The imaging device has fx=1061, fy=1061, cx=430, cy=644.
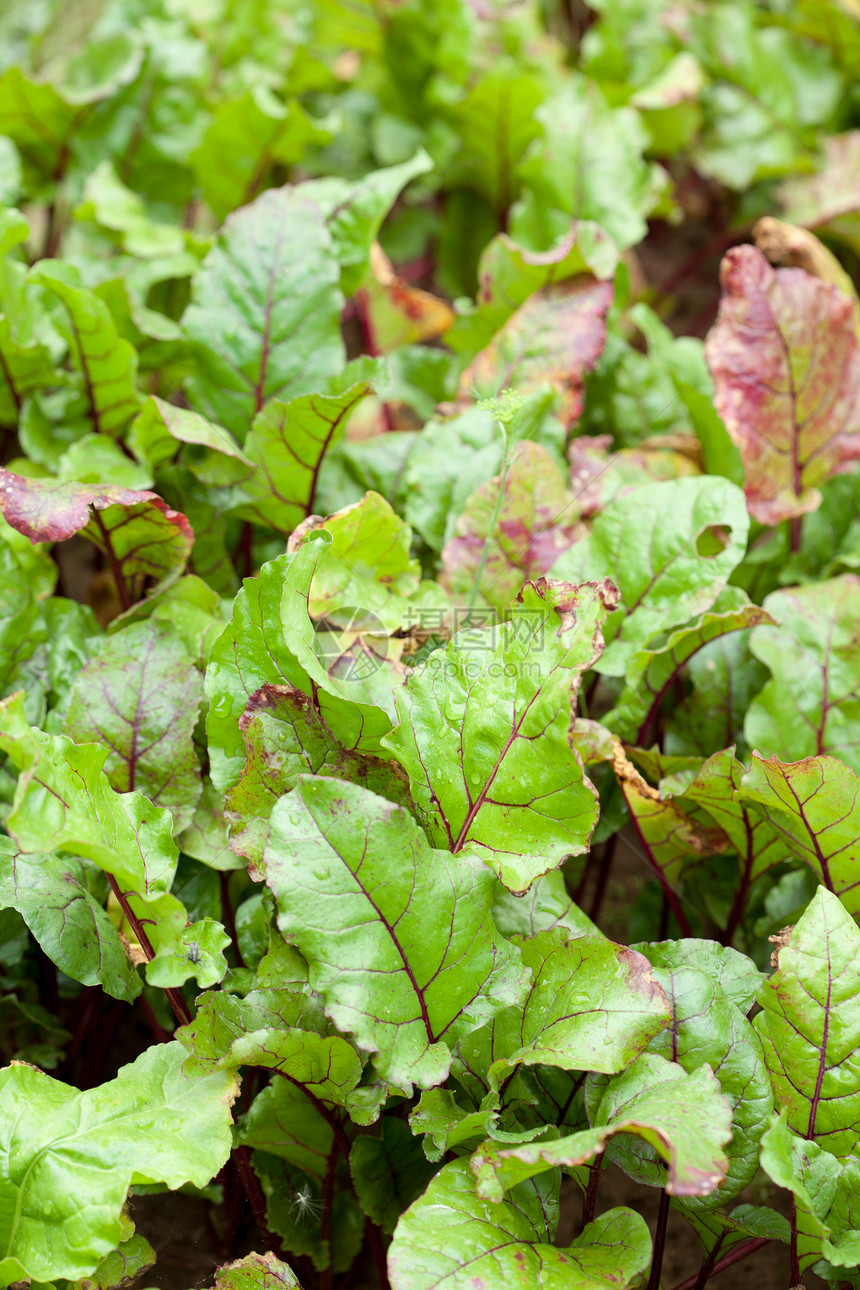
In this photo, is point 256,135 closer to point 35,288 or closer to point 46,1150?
point 35,288

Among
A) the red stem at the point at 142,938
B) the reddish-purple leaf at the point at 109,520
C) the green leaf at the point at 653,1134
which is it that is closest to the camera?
the green leaf at the point at 653,1134

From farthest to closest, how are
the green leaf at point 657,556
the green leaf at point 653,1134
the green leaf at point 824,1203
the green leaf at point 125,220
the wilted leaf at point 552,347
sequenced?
the green leaf at point 125,220 → the wilted leaf at point 552,347 → the green leaf at point 657,556 → the green leaf at point 824,1203 → the green leaf at point 653,1134

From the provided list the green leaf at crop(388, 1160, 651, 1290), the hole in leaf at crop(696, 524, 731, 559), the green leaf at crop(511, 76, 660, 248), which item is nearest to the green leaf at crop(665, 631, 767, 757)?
the hole in leaf at crop(696, 524, 731, 559)

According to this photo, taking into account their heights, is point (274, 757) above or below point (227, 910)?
above

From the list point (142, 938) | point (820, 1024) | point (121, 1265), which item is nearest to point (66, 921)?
point (142, 938)

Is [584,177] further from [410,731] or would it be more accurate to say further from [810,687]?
[410,731]

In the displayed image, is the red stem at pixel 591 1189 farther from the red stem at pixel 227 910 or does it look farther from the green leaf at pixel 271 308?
the green leaf at pixel 271 308

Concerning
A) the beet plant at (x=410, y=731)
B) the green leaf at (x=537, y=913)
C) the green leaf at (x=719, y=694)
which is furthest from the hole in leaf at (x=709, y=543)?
the green leaf at (x=537, y=913)

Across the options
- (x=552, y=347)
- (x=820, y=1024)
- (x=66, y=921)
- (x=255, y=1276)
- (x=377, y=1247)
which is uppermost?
(x=552, y=347)
